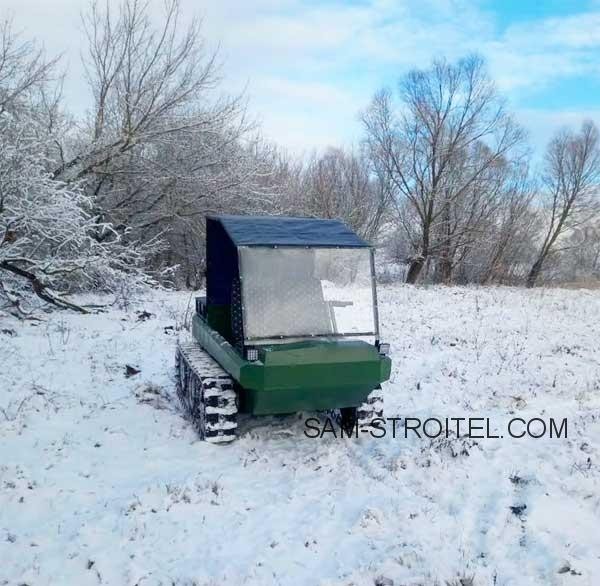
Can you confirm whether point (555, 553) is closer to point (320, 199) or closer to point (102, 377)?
point (102, 377)

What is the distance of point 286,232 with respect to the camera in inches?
211

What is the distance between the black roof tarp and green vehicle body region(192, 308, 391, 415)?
0.98m

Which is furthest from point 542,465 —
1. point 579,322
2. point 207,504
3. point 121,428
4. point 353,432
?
point 579,322

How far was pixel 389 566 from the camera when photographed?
346cm

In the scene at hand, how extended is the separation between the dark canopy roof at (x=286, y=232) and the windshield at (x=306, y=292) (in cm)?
8

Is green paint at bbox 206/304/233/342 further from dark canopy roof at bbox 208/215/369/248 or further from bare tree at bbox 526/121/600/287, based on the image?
bare tree at bbox 526/121/600/287

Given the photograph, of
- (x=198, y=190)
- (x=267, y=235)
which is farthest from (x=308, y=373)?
(x=198, y=190)

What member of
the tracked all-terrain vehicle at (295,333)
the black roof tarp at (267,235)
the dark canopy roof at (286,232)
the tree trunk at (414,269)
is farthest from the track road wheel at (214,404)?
the tree trunk at (414,269)

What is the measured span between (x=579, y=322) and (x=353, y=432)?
8722 millimetres

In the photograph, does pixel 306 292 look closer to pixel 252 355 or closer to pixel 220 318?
pixel 252 355

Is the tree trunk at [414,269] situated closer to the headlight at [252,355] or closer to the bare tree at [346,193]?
the bare tree at [346,193]

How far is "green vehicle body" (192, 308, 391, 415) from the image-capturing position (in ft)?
15.2

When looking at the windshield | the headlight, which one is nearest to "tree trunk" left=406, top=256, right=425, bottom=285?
the windshield

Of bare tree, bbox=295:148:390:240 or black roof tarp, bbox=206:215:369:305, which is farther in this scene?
bare tree, bbox=295:148:390:240
